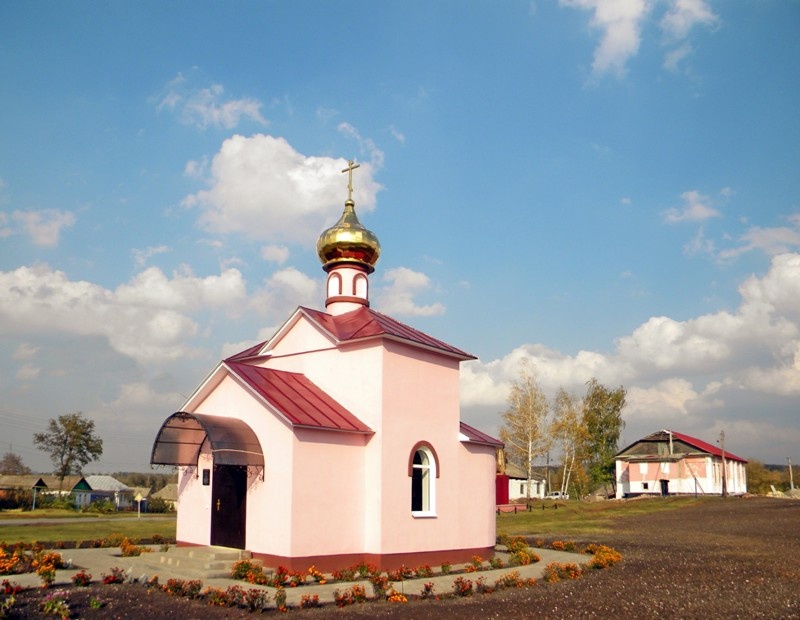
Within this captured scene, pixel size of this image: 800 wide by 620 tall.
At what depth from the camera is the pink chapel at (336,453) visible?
13984mm

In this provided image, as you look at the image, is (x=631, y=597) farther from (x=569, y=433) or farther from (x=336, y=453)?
(x=569, y=433)

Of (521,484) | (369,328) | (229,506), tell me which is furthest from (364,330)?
(521,484)

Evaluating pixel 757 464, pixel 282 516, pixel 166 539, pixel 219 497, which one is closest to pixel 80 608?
pixel 282 516

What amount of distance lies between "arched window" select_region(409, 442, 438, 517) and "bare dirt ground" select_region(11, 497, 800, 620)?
3.69m

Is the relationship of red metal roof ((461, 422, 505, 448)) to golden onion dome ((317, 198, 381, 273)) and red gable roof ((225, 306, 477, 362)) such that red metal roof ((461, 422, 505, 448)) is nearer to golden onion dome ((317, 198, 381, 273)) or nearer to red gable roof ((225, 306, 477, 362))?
red gable roof ((225, 306, 477, 362))

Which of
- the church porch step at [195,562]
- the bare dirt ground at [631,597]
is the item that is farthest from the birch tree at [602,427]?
the church porch step at [195,562]

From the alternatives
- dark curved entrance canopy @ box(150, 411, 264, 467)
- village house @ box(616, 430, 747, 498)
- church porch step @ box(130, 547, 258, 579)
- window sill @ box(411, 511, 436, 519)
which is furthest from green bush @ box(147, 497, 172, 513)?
window sill @ box(411, 511, 436, 519)

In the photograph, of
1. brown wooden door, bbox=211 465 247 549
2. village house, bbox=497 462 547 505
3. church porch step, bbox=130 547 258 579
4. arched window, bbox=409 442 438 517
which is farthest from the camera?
village house, bbox=497 462 547 505

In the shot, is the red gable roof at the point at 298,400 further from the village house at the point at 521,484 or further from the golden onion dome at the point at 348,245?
the village house at the point at 521,484

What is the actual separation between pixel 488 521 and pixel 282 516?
6.43 meters

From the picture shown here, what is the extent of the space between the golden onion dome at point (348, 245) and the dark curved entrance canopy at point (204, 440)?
19.6ft

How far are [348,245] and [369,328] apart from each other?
3.58 meters

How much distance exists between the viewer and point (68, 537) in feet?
71.6

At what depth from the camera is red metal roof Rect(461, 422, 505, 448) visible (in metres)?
17.9
